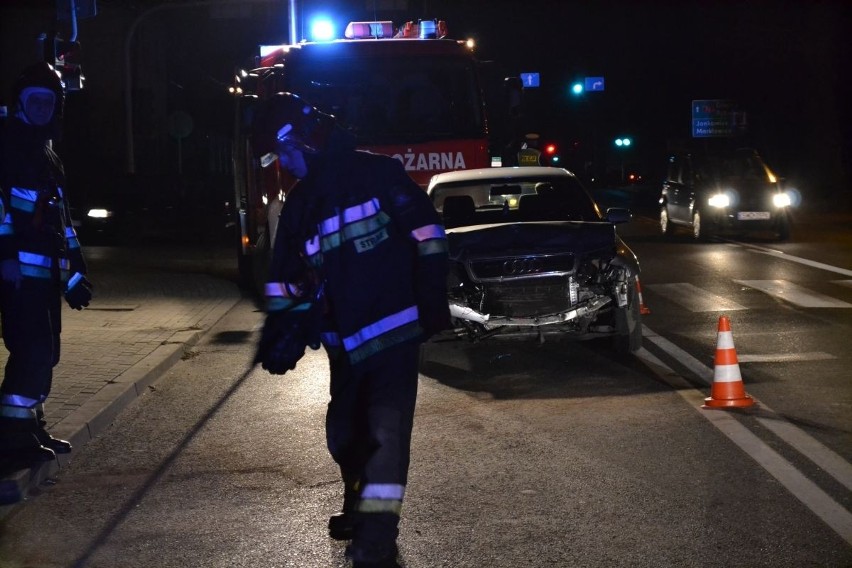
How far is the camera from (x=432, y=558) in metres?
5.16

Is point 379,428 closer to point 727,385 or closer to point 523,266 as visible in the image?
point 727,385

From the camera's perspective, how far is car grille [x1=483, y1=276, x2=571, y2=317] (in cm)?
970

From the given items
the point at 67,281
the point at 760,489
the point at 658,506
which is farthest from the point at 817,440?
the point at 67,281

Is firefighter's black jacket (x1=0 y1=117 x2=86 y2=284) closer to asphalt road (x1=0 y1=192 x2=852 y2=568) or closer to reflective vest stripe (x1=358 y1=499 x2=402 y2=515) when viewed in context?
asphalt road (x1=0 y1=192 x2=852 y2=568)

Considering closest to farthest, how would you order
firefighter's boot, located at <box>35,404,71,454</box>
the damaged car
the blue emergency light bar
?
firefighter's boot, located at <box>35,404,71,454</box>, the damaged car, the blue emergency light bar

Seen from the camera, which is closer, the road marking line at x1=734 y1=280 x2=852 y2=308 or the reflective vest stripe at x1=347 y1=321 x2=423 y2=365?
the reflective vest stripe at x1=347 y1=321 x2=423 y2=365

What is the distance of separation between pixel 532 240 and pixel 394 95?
609 centimetres

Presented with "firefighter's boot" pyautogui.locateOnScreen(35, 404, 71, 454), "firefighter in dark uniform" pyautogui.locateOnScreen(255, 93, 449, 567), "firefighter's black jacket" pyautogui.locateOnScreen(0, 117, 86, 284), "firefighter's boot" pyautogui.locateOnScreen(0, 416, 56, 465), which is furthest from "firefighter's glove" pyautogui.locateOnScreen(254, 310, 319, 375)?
"firefighter's boot" pyautogui.locateOnScreen(35, 404, 71, 454)

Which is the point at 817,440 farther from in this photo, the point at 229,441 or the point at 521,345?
the point at 521,345

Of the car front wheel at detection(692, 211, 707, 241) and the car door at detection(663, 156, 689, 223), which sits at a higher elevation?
the car door at detection(663, 156, 689, 223)

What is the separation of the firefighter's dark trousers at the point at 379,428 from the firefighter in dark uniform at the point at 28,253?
6.75ft

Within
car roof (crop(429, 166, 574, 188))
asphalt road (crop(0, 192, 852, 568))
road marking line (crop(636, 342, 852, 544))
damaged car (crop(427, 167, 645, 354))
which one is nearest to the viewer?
asphalt road (crop(0, 192, 852, 568))

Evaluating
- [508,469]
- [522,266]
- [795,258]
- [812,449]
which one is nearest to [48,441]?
[508,469]

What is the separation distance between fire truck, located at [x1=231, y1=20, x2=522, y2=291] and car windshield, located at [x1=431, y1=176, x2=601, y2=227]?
3.48 meters
